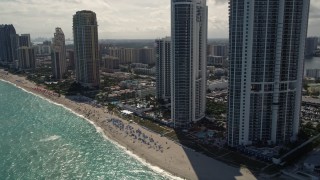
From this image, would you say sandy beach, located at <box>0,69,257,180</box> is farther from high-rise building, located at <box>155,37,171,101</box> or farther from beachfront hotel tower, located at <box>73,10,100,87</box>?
beachfront hotel tower, located at <box>73,10,100,87</box>

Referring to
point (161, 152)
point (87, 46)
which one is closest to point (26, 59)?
point (87, 46)

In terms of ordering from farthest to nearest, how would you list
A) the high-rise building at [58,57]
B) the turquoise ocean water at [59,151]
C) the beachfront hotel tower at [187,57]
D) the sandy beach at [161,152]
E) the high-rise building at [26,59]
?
the high-rise building at [26,59], the high-rise building at [58,57], the beachfront hotel tower at [187,57], the turquoise ocean water at [59,151], the sandy beach at [161,152]

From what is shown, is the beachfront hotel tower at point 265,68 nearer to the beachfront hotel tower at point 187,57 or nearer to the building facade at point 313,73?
the beachfront hotel tower at point 187,57

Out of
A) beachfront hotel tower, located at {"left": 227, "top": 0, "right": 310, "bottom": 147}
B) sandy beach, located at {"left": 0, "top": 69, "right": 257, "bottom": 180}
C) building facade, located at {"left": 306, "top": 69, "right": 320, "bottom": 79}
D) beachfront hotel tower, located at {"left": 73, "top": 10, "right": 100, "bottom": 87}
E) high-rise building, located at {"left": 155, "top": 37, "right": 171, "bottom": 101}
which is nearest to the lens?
sandy beach, located at {"left": 0, "top": 69, "right": 257, "bottom": 180}

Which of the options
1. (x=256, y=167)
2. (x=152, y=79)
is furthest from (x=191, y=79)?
(x=152, y=79)

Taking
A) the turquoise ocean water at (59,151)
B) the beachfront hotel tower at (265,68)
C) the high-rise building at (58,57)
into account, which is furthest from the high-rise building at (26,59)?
the beachfront hotel tower at (265,68)

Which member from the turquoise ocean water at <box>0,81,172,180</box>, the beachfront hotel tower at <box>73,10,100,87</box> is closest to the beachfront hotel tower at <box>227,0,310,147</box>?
the turquoise ocean water at <box>0,81,172,180</box>
